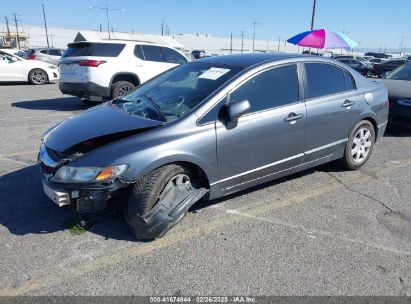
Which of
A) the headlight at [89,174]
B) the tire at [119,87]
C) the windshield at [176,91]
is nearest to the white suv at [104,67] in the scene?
the tire at [119,87]

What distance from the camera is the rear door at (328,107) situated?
429cm

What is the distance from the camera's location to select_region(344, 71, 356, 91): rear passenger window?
15.8 feet

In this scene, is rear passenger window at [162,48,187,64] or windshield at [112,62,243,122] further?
rear passenger window at [162,48,187,64]

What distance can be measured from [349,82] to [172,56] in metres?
6.64

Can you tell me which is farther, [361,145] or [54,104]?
[54,104]

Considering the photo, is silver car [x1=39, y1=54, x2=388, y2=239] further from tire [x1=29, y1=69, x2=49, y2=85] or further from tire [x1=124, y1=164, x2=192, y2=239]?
tire [x1=29, y1=69, x2=49, y2=85]

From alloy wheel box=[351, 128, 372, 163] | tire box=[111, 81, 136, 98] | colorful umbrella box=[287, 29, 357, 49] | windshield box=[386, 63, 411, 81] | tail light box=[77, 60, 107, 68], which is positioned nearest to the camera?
alloy wheel box=[351, 128, 372, 163]

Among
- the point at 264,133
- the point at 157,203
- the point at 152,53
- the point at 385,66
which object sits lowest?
the point at 385,66

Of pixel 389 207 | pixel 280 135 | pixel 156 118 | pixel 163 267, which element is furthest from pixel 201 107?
pixel 389 207


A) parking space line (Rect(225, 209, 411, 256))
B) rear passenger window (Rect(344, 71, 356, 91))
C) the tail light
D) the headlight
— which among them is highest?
rear passenger window (Rect(344, 71, 356, 91))

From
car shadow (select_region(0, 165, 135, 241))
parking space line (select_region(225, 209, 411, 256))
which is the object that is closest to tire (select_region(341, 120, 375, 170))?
parking space line (select_region(225, 209, 411, 256))

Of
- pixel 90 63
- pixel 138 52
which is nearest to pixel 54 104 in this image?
pixel 90 63

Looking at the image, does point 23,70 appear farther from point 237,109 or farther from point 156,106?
point 237,109

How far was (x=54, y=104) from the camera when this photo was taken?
1059cm
